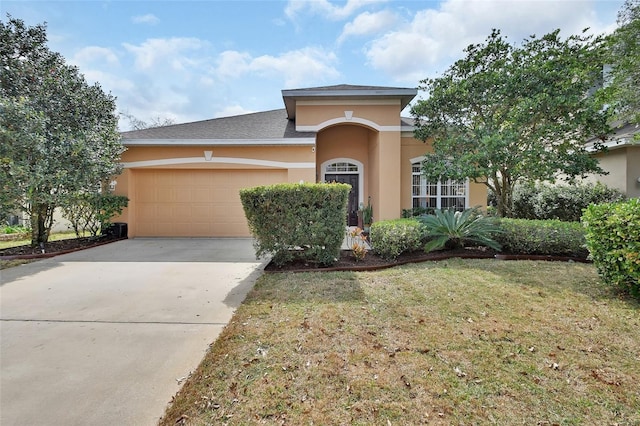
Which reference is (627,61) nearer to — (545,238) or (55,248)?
(545,238)

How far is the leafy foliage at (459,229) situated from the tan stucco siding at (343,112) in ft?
16.4

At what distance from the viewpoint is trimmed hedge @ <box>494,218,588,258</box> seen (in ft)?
20.2

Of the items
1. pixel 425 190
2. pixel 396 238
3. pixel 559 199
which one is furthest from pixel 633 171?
pixel 396 238

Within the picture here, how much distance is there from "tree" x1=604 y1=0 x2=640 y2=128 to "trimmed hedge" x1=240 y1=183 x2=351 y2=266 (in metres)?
6.87

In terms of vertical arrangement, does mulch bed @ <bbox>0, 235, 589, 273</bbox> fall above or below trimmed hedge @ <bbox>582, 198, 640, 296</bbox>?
below

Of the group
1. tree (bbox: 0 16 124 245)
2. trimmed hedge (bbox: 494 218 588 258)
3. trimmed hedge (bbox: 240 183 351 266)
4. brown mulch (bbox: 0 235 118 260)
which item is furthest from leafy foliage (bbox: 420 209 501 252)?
brown mulch (bbox: 0 235 118 260)

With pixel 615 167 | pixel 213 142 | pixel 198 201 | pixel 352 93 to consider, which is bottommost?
pixel 198 201

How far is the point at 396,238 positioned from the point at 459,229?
62.0 inches

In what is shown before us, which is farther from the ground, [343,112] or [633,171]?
[343,112]

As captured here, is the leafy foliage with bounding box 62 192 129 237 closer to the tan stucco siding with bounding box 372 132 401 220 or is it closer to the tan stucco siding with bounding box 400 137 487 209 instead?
the tan stucco siding with bounding box 372 132 401 220

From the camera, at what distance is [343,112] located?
10.7 m

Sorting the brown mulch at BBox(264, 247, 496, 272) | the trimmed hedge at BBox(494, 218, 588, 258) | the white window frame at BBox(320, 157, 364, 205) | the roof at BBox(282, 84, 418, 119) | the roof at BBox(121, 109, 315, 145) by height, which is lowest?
the brown mulch at BBox(264, 247, 496, 272)

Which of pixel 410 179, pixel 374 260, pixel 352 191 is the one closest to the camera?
pixel 374 260

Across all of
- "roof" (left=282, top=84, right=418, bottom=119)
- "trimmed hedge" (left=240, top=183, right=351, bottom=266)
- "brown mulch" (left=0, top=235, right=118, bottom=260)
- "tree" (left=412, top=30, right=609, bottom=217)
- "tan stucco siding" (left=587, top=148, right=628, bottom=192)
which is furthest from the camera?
"roof" (left=282, top=84, right=418, bottom=119)
